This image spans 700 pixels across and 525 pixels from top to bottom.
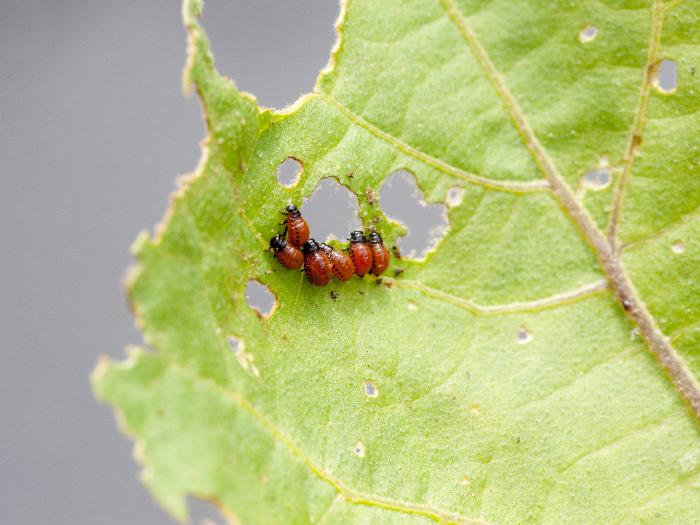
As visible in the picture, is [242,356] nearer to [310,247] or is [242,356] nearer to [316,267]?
[316,267]

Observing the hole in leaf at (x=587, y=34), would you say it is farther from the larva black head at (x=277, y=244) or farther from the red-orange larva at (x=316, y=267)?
the larva black head at (x=277, y=244)

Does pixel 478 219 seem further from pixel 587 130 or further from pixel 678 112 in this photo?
pixel 678 112

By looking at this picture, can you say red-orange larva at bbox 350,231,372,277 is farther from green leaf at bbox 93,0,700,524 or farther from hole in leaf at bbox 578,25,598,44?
hole in leaf at bbox 578,25,598,44

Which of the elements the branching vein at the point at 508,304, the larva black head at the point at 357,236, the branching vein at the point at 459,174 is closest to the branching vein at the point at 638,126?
the branching vein at the point at 508,304

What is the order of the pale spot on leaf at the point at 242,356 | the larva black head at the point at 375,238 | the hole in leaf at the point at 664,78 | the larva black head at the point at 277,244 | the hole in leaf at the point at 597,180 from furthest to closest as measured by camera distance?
the larva black head at the point at 375,238 → the hole in leaf at the point at 597,180 → the hole in leaf at the point at 664,78 → the larva black head at the point at 277,244 → the pale spot on leaf at the point at 242,356

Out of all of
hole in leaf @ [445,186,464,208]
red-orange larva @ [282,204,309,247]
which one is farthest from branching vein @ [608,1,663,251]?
red-orange larva @ [282,204,309,247]

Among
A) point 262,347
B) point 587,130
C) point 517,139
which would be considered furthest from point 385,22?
point 262,347
